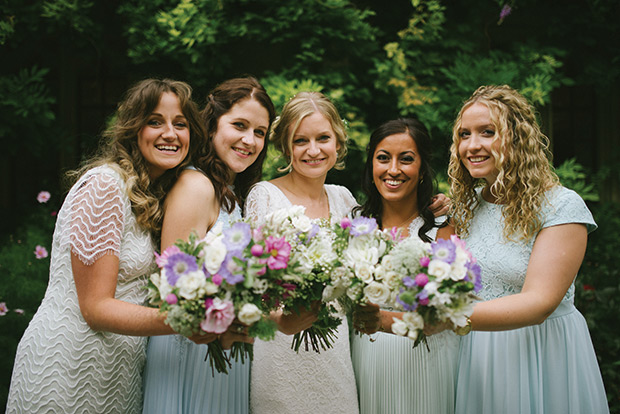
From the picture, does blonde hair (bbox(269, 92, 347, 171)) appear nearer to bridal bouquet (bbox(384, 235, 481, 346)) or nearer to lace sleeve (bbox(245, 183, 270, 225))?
lace sleeve (bbox(245, 183, 270, 225))

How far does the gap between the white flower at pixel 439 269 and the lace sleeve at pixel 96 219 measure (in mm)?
1355

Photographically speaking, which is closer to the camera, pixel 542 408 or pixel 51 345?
pixel 51 345

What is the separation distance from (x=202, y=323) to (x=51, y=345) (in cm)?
93

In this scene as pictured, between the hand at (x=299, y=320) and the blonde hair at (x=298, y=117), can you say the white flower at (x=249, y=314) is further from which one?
the blonde hair at (x=298, y=117)

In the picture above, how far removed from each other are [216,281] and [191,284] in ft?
0.29

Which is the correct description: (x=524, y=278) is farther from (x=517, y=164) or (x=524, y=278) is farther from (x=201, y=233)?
(x=201, y=233)

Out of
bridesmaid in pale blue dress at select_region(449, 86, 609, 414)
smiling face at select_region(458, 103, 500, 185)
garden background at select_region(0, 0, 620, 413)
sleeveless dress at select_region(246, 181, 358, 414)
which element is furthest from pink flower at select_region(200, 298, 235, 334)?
garden background at select_region(0, 0, 620, 413)

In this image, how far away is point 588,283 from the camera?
4.71 m

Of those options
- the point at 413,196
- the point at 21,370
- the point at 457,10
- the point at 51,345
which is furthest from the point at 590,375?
the point at 457,10

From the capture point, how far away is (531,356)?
2.45 metres

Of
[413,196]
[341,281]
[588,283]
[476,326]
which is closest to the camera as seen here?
[341,281]

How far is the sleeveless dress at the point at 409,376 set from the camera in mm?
2646

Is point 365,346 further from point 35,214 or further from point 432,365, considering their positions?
point 35,214

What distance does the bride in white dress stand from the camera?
2.64m
